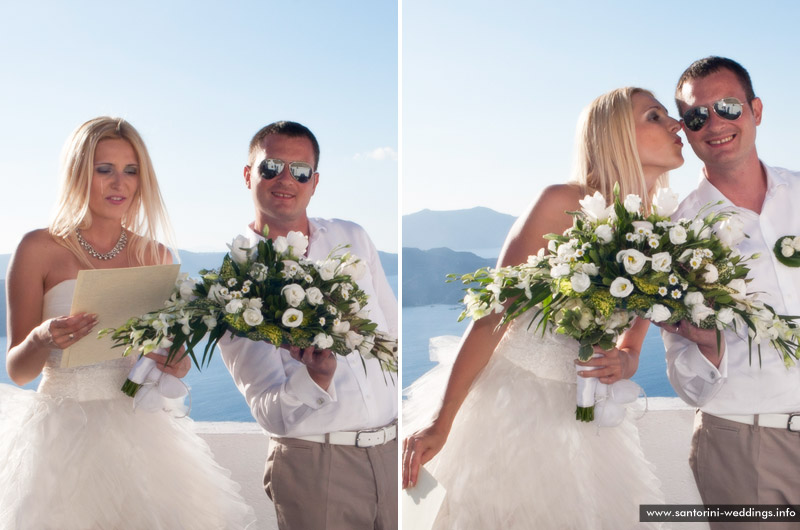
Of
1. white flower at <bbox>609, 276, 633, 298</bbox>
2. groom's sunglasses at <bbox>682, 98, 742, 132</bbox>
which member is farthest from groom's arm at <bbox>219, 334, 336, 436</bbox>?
groom's sunglasses at <bbox>682, 98, 742, 132</bbox>

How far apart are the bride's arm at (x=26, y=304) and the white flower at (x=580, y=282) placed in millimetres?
1397

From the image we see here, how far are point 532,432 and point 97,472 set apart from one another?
1209 mm

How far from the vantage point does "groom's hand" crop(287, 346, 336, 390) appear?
1863mm

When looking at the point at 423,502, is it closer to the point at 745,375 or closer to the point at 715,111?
the point at 745,375

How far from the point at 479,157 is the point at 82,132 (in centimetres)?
191

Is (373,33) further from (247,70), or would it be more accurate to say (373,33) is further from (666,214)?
(666,214)

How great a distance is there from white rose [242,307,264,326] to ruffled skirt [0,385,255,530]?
56cm

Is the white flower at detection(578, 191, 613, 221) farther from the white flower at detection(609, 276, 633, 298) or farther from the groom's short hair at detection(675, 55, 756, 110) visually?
the groom's short hair at detection(675, 55, 756, 110)

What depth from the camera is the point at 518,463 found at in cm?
190

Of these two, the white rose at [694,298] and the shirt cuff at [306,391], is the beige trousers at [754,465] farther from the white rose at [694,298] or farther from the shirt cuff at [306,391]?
the shirt cuff at [306,391]

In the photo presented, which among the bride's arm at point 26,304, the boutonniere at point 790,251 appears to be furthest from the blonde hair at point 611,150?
the bride's arm at point 26,304

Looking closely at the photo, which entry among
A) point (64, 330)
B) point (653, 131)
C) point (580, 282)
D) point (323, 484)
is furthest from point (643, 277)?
point (64, 330)

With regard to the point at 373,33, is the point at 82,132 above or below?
below

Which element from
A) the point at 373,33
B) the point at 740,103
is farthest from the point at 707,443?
the point at 373,33
